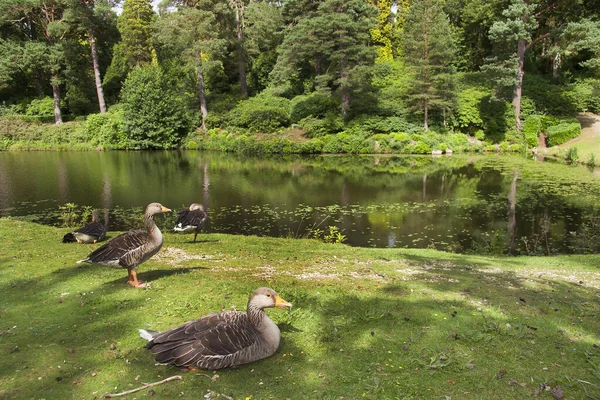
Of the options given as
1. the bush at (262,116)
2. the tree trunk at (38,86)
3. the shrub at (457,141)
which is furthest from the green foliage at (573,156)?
the tree trunk at (38,86)

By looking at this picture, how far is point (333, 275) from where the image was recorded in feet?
31.3

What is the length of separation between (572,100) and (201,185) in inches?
1811

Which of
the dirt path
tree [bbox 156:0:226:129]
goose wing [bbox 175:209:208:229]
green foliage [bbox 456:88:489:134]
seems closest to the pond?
→ goose wing [bbox 175:209:208:229]

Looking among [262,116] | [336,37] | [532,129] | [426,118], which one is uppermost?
[336,37]

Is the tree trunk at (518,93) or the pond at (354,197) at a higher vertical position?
the tree trunk at (518,93)

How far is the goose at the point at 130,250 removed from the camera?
7.57 m

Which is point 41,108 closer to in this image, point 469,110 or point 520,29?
point 469,110

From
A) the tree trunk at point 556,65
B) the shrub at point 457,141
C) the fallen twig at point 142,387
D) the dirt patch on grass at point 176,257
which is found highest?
the tree trunk at point 556,65

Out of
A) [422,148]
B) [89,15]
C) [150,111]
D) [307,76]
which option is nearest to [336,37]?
[307,76]

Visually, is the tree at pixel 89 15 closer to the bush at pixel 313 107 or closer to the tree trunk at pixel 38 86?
the tree trunk at pixel 38 86

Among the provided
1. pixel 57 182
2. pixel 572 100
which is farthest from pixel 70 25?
pixel 572 100

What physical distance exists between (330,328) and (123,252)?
13.9 feet

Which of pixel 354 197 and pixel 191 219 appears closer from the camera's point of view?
pixel 191 219

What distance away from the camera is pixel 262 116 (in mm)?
52781
